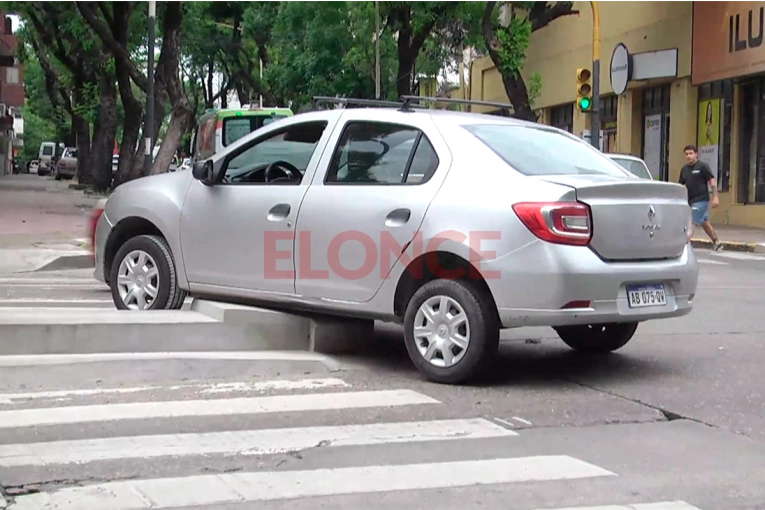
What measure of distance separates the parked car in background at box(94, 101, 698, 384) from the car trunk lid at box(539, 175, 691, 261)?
0.01 metres

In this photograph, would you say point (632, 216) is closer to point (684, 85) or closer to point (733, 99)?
point (733, 99)

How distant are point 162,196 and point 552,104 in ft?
92.5

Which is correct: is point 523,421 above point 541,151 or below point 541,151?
below

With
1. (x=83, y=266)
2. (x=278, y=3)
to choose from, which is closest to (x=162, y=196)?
(x=83, y=266)

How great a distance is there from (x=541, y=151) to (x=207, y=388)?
2.74 metres

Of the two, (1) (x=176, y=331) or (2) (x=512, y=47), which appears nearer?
(1) (x=176, y=331)

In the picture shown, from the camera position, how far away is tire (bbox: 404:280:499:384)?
660 centimetres

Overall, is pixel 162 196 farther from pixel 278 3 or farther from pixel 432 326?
pixel 278 3

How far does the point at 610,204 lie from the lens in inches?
261

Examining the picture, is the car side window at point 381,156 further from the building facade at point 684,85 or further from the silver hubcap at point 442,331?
the building facade at point 684,85

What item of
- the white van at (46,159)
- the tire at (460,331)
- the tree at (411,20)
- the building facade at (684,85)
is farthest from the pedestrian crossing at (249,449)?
the white van at (46,159)

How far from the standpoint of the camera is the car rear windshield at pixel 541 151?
7000 mm

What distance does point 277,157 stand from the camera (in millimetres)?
7910

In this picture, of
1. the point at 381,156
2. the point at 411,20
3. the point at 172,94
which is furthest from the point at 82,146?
the point at 381,156
